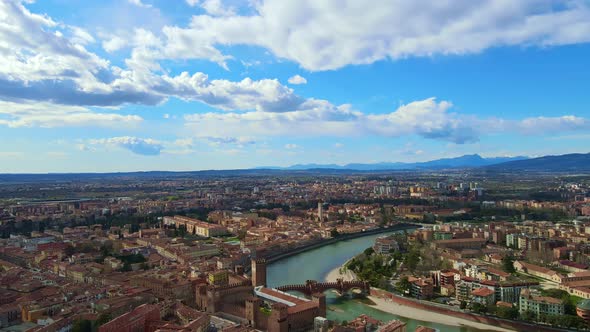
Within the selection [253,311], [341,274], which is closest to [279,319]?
[253,311]

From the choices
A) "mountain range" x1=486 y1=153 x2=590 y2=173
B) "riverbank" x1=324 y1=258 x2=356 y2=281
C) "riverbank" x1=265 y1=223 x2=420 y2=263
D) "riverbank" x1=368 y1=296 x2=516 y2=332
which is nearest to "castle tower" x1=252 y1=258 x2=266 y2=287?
"riverbank" x1=324 y1=258 x2=356 y2=281

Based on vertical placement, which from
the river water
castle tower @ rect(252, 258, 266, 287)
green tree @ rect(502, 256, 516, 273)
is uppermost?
castle tower @ rect(252, 258, 266, 287)

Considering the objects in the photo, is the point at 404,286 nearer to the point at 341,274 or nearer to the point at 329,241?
the point at 341,274

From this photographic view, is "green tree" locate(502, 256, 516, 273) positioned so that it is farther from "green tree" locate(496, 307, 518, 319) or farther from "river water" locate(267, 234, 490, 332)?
"river water" locate(267, 234, 490, 332)

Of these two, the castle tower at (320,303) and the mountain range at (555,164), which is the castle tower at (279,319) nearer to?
the castle tower at (320,303)

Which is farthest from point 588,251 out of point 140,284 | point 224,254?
point 140,284
